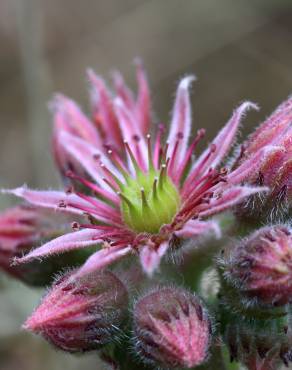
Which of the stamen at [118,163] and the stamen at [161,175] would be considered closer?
the stamen at [161,175]

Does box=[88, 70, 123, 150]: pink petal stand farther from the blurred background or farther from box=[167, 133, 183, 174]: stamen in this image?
the blurred background

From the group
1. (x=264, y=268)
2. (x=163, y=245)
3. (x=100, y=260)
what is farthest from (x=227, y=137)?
(x=100, y=260)

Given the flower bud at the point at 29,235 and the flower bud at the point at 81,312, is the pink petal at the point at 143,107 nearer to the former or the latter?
the flower bud at the point at 29,235

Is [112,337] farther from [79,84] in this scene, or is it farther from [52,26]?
[52,26]

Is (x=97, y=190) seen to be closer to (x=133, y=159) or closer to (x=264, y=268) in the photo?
(x=133, y=159)

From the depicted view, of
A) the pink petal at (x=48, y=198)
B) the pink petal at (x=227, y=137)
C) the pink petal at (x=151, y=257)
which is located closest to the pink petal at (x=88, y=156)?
the pink petal at (x=48, y=198)

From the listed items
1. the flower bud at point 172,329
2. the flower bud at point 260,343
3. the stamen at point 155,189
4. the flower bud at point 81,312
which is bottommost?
the flower bud at point 260,343

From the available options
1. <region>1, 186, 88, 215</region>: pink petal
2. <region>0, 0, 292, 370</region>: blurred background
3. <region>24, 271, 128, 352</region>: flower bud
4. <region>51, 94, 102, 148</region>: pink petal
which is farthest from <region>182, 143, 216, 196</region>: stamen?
<region>0, 0, 292, 370</region>: blurred background
